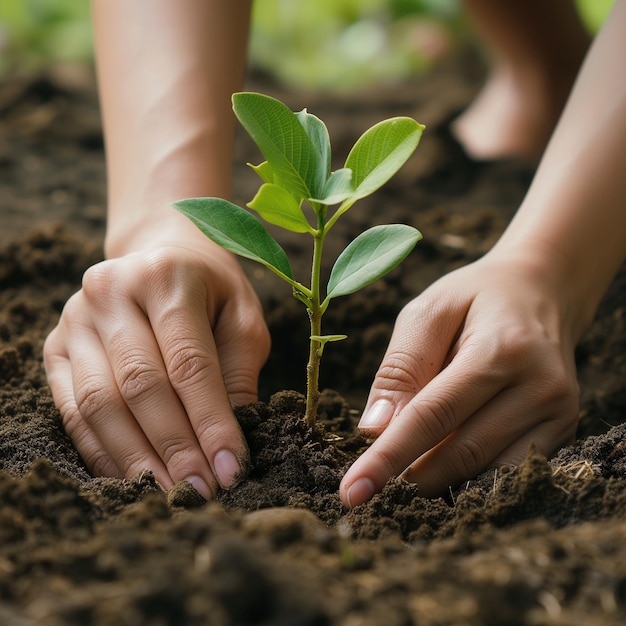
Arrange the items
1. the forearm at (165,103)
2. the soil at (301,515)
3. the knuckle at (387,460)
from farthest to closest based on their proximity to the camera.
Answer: the forearm at (165,103)
the knuckle at (387,460)
the soil at (301,515)

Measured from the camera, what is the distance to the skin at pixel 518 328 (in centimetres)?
109

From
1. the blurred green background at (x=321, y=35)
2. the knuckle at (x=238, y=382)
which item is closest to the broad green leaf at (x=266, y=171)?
the knuckle at (x=238, y=382)

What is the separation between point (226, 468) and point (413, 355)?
12.9 inches

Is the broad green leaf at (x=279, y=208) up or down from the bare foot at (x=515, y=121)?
up

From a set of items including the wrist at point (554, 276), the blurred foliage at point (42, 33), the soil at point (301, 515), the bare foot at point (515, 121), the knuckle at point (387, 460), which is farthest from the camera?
the blurred foliage at point (42, 33)

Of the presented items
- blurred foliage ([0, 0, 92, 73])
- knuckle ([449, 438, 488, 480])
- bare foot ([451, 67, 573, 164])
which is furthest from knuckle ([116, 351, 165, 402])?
blurred foliage ([0, 0, 92, 73])

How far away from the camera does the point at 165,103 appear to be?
149cm

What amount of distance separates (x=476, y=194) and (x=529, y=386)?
140 centimetres

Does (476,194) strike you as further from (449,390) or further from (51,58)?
(51,58)

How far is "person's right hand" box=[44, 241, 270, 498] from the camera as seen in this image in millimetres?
1120

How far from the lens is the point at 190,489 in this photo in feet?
3.47

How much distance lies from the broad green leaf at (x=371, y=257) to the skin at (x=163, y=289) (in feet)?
0.82

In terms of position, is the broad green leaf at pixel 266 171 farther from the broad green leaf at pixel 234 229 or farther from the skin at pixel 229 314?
the skin at pixel 229 314

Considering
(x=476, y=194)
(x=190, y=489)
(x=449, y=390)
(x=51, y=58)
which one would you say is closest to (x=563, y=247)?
(x=449, y=390)
